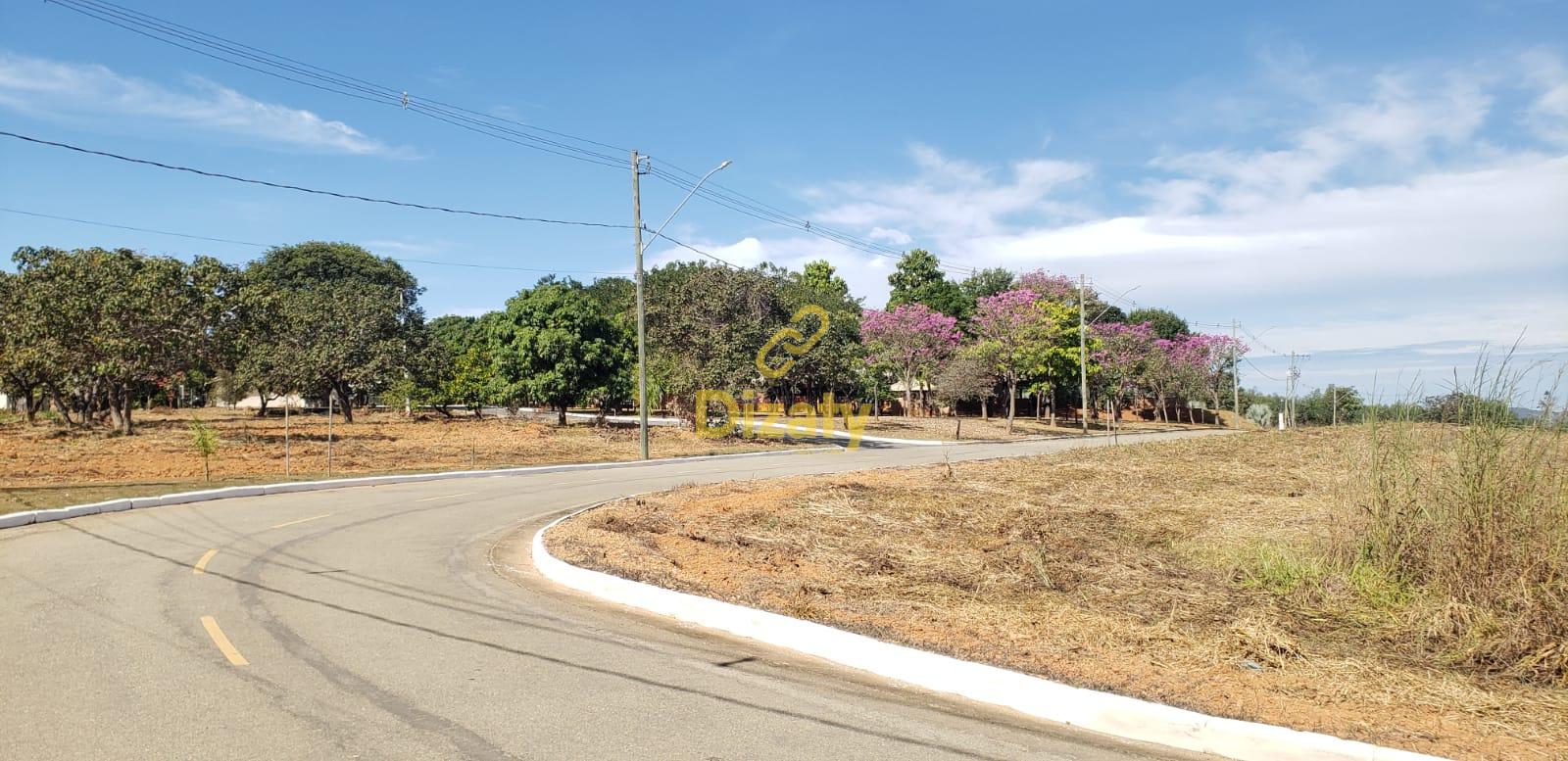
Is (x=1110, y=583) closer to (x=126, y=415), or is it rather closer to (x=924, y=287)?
(x=126, y=415)

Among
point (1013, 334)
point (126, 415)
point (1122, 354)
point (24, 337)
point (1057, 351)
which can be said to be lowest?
point (126, 415)

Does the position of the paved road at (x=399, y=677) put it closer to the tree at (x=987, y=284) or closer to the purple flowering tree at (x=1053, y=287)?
the purple flowering tree at (x=1053, y=287)

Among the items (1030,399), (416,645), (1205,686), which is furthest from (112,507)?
(1030,399)

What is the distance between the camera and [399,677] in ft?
20.6

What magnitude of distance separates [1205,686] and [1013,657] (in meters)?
1.27

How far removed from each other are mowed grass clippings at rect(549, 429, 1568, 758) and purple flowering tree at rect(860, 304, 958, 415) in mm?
39583

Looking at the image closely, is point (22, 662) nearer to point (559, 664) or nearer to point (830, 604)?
point (559, 664)

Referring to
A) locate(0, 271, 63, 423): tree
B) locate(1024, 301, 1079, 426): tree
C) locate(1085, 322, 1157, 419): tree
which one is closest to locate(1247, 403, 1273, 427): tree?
locate(1024, 301, 1079, 426): tree

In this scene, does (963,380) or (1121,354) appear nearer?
(963,380)

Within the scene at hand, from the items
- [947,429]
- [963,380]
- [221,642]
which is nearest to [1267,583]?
[221,642]

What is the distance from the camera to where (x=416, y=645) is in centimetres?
718

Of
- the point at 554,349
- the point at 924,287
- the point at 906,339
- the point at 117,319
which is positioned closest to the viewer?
the point at 117,319

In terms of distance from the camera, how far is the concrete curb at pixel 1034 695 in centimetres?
505

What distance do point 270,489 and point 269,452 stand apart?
10879mm
